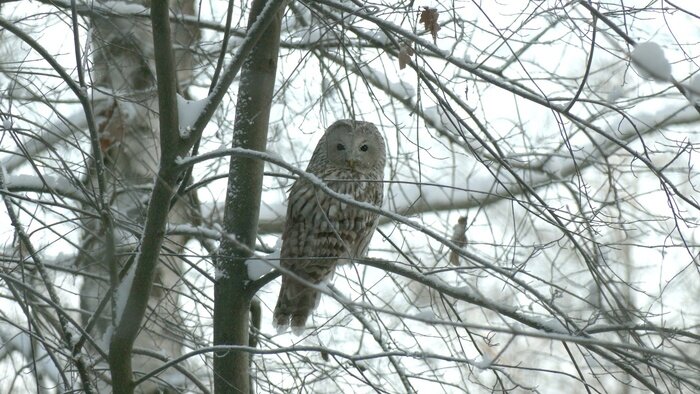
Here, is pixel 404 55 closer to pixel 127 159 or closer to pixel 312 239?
pixel 312 239

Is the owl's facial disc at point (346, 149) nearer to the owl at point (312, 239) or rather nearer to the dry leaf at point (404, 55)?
the owl at point (312, 239)

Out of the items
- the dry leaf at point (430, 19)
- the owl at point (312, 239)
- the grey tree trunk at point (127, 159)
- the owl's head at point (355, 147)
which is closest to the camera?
the dry leaf at point (430, 19)

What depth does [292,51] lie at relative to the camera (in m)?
4.86

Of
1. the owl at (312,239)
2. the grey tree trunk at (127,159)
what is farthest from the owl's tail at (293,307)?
the grey tree trunk at (127,159)

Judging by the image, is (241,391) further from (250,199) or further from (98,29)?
(98,29)

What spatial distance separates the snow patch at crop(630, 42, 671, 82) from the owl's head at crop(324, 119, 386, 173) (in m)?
2.91

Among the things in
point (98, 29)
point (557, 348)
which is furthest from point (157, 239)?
point (557, 348)

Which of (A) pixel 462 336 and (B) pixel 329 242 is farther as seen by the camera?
(B) pixel 329 242

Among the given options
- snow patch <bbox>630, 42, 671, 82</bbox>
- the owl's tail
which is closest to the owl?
the owl's tail

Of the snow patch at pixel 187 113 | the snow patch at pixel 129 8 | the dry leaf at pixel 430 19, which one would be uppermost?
the snow patch at pixel 129 8

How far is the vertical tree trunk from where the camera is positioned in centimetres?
402

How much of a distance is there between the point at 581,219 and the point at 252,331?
5.81 feet

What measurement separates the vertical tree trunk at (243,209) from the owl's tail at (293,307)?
801 millimetres

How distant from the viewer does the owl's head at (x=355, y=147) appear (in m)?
5.43
